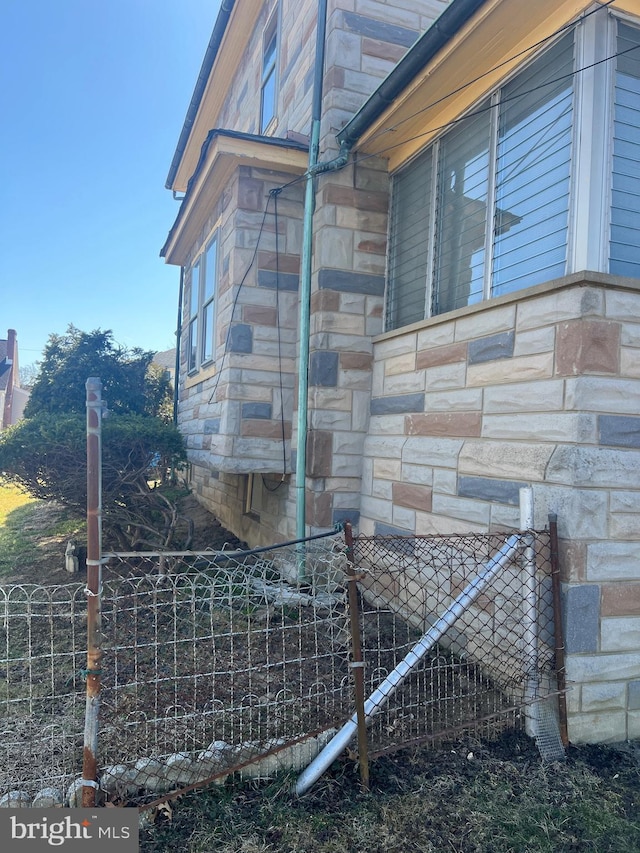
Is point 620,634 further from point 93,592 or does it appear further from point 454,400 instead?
point 93,592

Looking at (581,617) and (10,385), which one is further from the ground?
(10,385)

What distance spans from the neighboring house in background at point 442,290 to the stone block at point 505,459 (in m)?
0.02

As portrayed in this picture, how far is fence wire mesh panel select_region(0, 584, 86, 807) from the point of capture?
2.12m

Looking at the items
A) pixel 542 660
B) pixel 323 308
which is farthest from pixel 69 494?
pixel 542 660

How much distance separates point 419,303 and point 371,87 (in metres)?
2.11

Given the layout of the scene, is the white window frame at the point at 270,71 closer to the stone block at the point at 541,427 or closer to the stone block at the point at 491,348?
the stone block at the point at 491,348

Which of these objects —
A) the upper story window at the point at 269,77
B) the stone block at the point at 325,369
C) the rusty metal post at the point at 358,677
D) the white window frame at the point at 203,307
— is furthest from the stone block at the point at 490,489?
the upper story window at the point at 269,77

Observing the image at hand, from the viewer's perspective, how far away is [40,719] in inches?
108

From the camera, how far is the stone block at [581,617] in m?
2.61

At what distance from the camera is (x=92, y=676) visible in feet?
6.55

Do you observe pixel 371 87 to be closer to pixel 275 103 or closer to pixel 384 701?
pixel 275 103

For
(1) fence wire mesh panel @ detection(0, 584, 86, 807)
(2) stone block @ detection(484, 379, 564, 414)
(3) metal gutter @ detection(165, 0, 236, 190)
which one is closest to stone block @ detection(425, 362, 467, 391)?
(2) stone block @ detection(484, 379, 564, 414)

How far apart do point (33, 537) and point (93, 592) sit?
20.4 feet

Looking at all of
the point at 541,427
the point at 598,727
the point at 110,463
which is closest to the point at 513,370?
the point at 541,427
